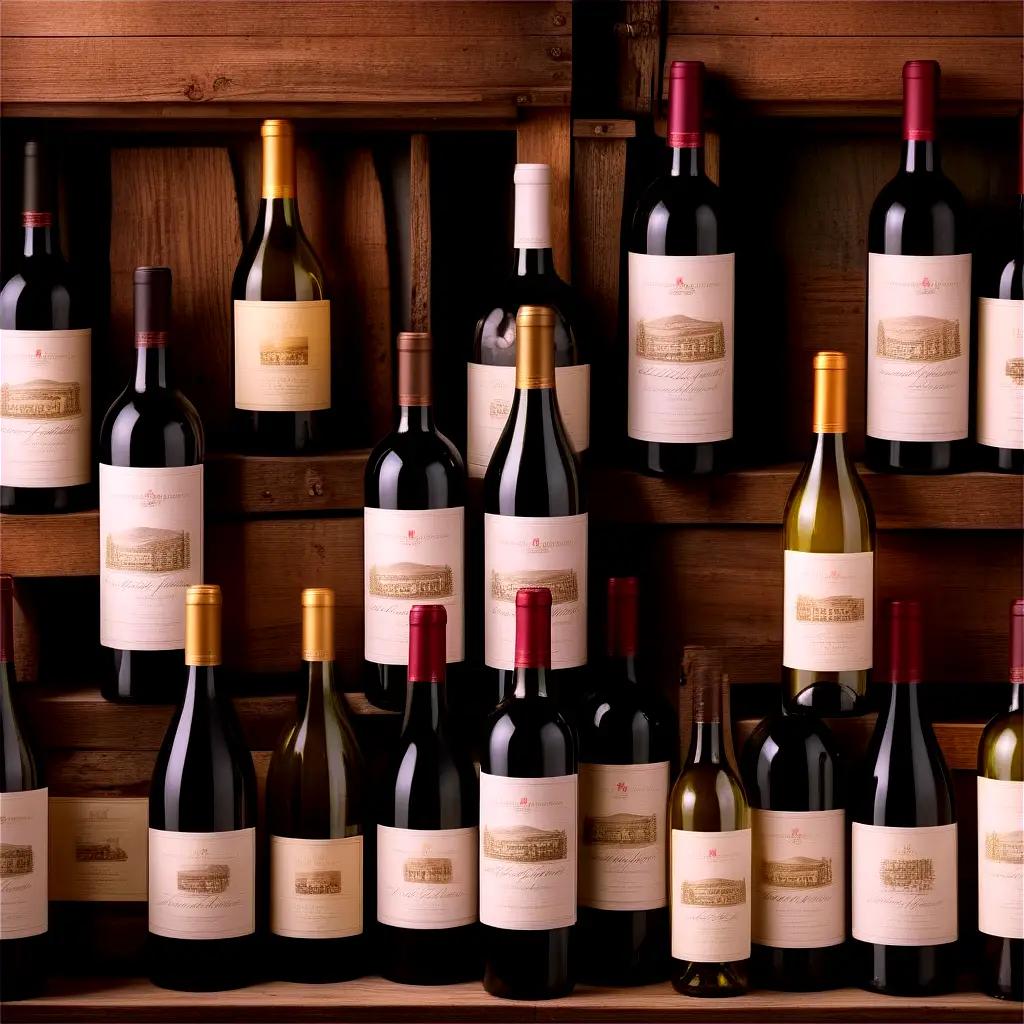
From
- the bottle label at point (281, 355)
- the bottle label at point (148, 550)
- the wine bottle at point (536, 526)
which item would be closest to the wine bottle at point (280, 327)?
the bottle label at point (281, 355)

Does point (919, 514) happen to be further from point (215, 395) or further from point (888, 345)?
point (215, 395)

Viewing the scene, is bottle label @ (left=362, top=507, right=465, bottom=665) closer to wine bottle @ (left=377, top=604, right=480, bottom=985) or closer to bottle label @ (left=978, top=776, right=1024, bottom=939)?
wine bottle @ (left=377, top=604, right=480, bottom=985)

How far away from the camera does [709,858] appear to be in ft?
4.66

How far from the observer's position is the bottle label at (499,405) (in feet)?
4.99

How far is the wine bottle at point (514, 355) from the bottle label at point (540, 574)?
9 cm

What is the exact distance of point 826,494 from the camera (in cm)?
154

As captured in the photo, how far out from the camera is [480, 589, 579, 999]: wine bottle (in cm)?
139

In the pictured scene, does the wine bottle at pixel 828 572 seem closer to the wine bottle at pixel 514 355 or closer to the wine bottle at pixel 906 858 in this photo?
the wine bottle at pixel 906 858

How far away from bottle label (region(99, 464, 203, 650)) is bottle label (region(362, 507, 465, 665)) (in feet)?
Result: 0.58

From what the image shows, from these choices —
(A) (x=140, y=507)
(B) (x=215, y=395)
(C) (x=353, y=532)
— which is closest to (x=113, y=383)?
(B) (x=215, y=395)

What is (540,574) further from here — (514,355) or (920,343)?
(920,343)

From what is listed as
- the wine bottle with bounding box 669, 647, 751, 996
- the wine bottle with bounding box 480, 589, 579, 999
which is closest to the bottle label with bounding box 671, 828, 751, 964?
the wine bottle with bounding box 669, 647, 751, 996

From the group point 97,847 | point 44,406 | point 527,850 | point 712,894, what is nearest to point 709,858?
point 712,894

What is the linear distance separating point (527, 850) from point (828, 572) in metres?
0.40
